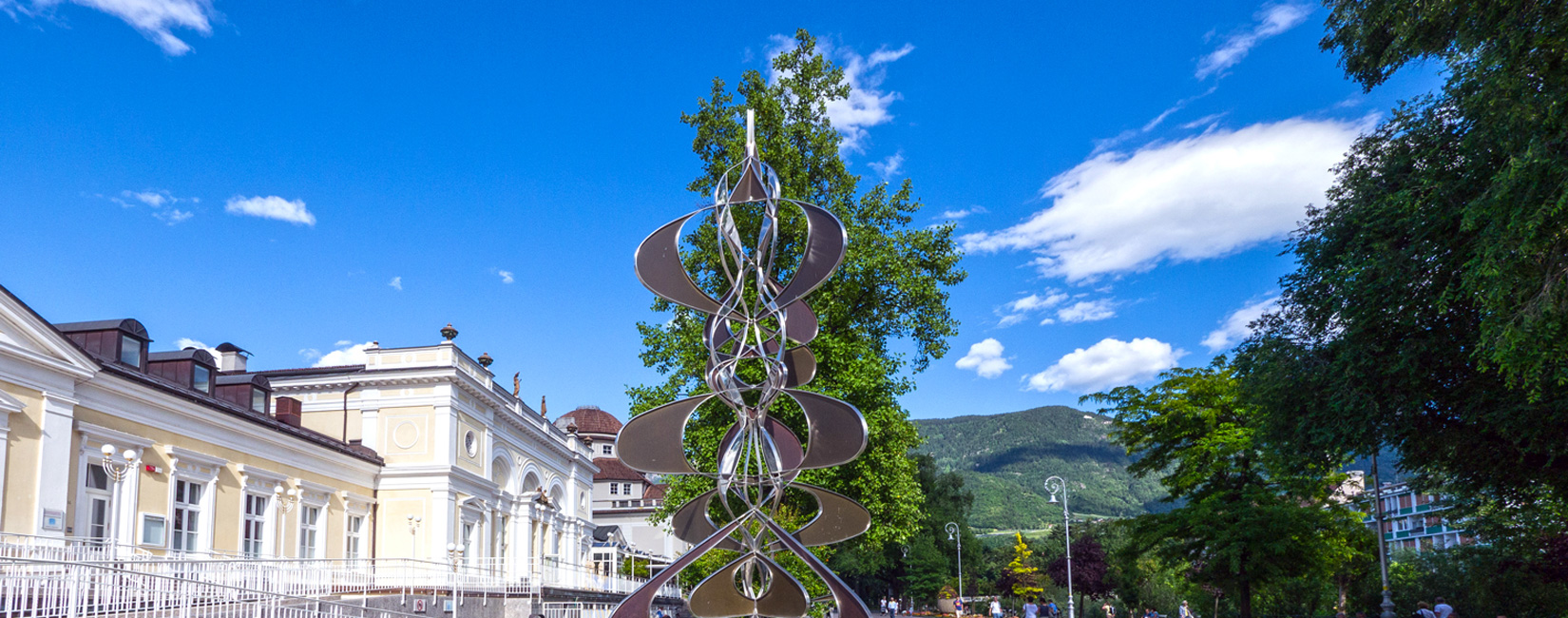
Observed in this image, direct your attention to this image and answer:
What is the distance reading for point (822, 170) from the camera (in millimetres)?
25500

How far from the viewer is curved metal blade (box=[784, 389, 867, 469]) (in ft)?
35.7

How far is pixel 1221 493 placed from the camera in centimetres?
2838

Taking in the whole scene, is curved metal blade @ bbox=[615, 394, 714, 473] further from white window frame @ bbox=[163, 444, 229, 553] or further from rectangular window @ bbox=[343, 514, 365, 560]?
rectangular window @ bbox=[343, 514, 365, 560]

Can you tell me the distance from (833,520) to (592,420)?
7018cm

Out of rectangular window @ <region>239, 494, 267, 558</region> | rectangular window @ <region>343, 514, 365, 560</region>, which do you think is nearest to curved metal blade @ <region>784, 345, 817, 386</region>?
rectangular window @ <region>239, 494, 267, 558</region>

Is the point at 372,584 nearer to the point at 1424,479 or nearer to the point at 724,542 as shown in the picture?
the point at 724,542

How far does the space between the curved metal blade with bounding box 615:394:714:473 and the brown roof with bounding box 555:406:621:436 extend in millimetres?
67556

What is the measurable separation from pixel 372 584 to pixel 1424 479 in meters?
26.5

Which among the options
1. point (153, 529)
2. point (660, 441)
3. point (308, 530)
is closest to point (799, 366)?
point (660, 441)

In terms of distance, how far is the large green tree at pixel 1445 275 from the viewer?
1309 centimetres

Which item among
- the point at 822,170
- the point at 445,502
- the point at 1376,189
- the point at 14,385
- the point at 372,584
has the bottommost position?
the point at 372,584

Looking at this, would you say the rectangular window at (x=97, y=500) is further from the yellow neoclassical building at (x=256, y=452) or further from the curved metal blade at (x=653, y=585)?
the curved metal blade at (x=653, y=585)

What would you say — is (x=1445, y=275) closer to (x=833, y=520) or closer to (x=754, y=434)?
(x=833, y=520)

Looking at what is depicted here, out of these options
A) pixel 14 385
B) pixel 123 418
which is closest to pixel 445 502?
pixel 123 418
